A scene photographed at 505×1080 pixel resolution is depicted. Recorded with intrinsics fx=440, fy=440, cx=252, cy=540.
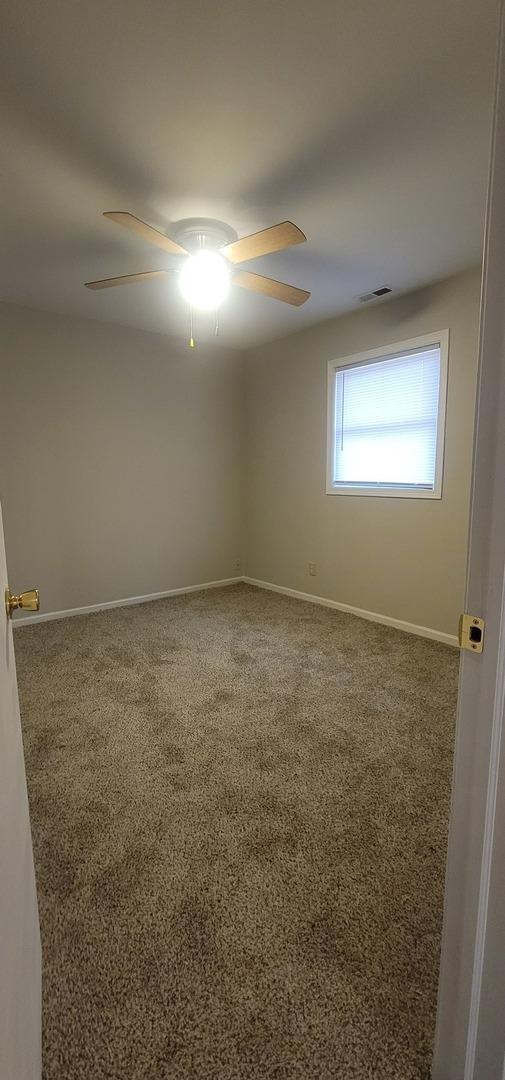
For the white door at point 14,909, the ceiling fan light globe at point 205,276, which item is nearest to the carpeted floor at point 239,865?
the white door at point 14,909

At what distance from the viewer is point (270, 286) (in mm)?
2434

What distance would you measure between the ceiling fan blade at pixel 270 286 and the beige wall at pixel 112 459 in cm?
189

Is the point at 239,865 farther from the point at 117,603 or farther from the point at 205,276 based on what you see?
the point at 117,603

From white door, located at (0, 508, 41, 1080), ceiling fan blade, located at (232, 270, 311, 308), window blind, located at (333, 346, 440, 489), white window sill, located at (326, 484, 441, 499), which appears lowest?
white door, located at (0, 508, 41, 1080)

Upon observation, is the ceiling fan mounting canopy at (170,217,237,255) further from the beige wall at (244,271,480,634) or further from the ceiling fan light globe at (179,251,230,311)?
the beige wall at (244,271,480,634)

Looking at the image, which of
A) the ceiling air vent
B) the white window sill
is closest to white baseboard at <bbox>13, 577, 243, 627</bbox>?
the white window sill

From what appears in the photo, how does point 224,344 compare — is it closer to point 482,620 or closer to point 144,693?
point 144,693

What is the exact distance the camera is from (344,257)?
264cm

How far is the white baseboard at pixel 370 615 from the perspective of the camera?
3.26 meters

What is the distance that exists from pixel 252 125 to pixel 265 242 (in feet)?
1.30

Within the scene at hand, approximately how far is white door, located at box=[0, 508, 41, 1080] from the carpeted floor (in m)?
0.26

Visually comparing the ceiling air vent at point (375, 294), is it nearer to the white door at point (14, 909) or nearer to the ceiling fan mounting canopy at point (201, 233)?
the ceiling fan mounting canopy at point (201, 233)

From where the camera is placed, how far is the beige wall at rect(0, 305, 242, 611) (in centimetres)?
354

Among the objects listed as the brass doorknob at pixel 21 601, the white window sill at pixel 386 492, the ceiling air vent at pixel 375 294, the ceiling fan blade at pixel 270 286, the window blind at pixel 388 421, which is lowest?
the brass doorknob at pixel 21 601
